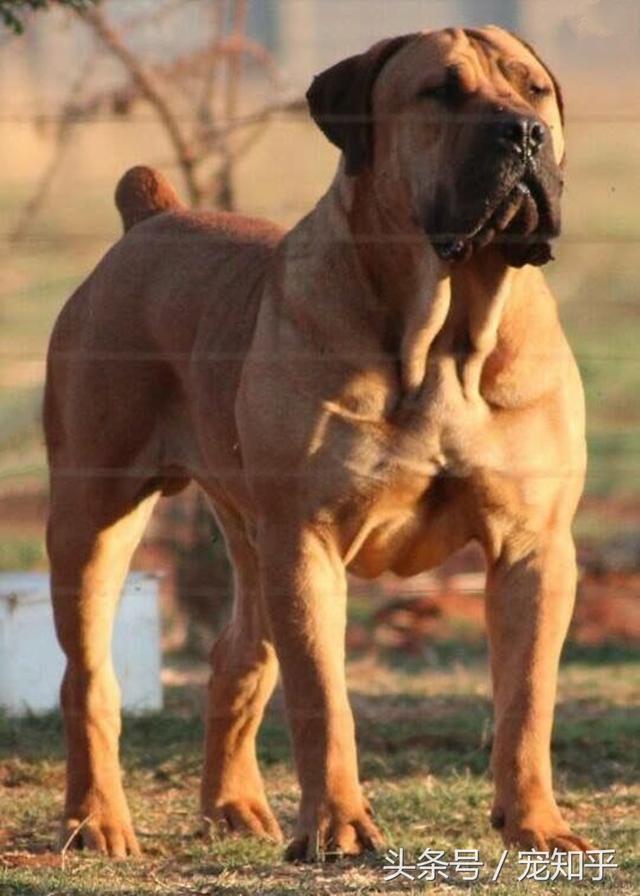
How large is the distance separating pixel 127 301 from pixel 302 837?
168 cm

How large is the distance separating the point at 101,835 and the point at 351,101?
5.81 feet

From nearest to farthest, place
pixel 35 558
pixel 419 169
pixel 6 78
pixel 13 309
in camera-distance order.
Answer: pixel 419 169 < pixel 35 558 < pixel 13 309 < pixel 6 78

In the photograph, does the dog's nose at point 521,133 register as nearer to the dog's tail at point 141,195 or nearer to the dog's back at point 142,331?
the dog's back at point 142,331

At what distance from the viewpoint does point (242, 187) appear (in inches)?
718

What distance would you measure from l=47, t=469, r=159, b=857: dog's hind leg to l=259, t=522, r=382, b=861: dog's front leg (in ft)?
2.69

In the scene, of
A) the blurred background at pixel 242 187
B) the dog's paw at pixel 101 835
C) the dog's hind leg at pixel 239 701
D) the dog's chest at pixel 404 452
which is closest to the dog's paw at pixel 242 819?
the dog's hind leg at pixel 239 701

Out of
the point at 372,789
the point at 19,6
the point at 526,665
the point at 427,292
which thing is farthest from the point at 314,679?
the point at 19,6

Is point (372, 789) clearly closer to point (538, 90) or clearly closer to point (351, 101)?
point (351, 101)

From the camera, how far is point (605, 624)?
418 inches

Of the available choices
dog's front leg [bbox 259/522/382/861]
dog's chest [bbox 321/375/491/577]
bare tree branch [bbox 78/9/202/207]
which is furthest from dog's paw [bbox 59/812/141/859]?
bare tree branch [bbox 78/9/202/207]

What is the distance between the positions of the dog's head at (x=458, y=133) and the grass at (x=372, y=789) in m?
1.29

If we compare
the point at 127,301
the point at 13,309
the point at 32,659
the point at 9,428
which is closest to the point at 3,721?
the point at 32,659

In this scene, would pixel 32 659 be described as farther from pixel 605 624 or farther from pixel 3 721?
pixel 605 624

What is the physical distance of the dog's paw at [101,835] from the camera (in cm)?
604
